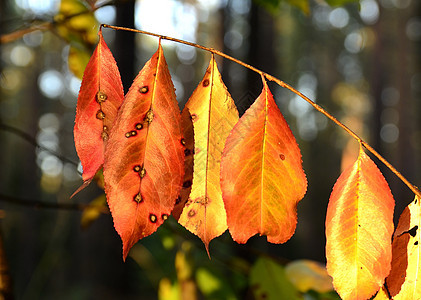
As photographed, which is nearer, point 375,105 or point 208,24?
point 375,105

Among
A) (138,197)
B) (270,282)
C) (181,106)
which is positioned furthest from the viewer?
(181,106)

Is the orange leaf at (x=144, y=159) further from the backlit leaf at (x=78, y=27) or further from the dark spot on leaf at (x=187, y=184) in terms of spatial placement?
the backlit leaf at (x=78, y=27)

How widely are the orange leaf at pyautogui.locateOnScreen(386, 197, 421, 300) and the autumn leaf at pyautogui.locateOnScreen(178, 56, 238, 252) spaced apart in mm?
153

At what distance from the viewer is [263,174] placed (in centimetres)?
31

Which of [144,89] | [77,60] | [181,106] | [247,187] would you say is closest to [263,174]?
[247,187]

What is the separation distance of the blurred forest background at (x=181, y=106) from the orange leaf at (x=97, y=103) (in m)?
0.15

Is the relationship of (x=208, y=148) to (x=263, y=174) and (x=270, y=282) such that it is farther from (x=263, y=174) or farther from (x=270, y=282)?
(x=270, y=282)

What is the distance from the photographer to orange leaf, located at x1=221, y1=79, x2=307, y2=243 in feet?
1.00

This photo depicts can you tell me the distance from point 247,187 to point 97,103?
0.15 metres

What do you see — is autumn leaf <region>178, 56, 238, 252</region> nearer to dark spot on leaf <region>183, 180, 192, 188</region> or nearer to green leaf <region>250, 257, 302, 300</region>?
dark spot on leaf <region>183, 180, 192, 188</region>

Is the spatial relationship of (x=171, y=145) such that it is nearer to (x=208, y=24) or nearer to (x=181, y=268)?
(x=181, y=268)

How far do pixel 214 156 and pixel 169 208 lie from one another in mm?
62

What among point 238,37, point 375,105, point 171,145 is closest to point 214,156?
point 171,145

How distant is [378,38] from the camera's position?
28.6 feet
